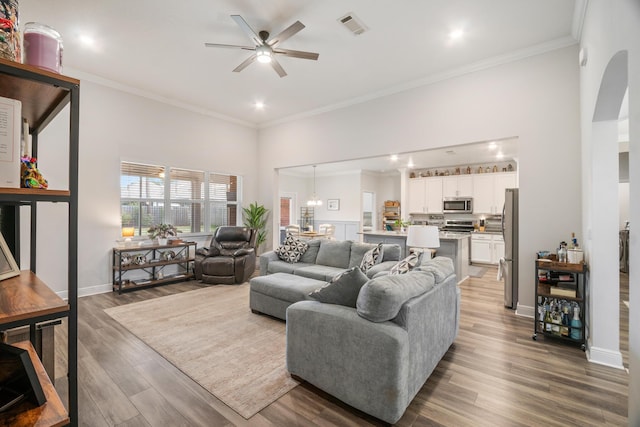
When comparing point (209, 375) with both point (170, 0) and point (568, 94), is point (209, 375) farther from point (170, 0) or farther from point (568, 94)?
point (568, 94)

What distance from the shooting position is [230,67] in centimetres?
426

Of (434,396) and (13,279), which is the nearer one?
(13,279)

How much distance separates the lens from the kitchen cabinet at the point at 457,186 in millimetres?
8398

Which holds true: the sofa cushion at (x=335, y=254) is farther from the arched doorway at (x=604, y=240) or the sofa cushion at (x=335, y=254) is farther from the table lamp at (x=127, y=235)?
the table lamp at (x=127, y=235)

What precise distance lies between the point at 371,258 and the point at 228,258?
2666 mm

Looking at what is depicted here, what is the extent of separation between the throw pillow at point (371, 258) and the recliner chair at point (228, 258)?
2344 mm

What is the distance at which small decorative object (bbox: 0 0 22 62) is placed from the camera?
2.97 feet

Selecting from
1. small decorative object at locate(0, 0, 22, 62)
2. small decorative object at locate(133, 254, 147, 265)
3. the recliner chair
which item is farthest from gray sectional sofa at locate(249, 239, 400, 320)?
small decorative object at locate(0, 0, 22, 62)

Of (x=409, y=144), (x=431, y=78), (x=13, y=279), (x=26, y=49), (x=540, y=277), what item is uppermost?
(x=431, y=78)

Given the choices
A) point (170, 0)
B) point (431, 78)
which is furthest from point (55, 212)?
point (431, 78)

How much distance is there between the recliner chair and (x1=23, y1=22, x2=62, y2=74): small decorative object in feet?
14.9

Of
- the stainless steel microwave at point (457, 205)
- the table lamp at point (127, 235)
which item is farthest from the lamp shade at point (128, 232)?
the stainless steel microwave at point (457, 205)

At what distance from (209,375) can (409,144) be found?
13.2 ft

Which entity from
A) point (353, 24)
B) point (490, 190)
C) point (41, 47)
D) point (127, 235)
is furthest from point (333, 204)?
point (41, 47)
